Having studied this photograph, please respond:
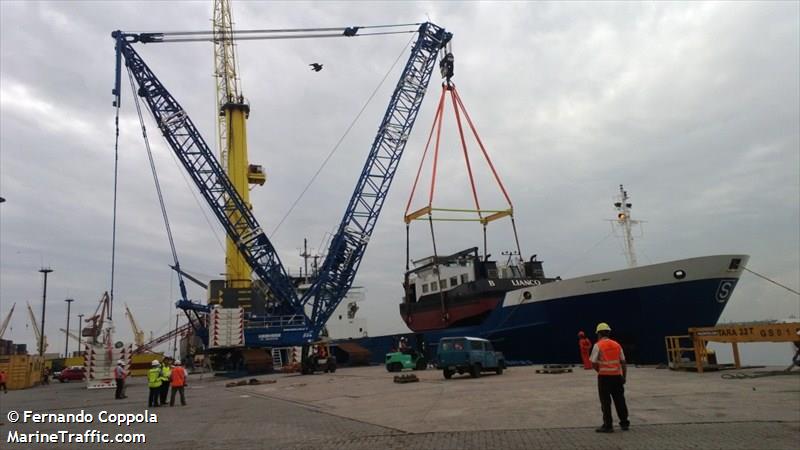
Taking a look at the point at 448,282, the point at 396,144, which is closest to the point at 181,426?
the point at 448,282

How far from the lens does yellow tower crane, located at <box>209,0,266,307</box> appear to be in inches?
1706

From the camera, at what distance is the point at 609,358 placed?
786 cm

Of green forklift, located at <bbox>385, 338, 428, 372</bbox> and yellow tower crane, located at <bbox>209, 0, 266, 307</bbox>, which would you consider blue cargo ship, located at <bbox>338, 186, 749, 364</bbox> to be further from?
yellow tower crane, located at <bbox>209, 0, 266, 307</bbox>

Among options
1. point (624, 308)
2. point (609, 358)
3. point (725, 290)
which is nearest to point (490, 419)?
point (609, 358)

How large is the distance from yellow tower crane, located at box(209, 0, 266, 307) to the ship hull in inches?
875

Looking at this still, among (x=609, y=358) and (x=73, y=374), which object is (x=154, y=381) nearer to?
(x=609, y=358)

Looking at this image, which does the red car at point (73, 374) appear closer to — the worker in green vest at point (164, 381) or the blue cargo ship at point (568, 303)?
the blue cargo ship at point (568, 303)

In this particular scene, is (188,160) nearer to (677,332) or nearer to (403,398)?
(403,398)

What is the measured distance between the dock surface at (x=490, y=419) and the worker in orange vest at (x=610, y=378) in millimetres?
205

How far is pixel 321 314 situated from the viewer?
124 feet

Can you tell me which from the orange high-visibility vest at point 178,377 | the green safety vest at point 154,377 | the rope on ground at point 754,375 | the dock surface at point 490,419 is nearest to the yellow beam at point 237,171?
the orange high-visibility vest at point 178,377

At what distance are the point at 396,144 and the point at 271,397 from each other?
22.5 meters

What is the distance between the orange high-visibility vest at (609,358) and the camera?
7820 mm

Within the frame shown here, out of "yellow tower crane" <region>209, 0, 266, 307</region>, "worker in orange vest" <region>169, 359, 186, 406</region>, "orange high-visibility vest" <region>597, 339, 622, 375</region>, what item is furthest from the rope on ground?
"yellow tower crane" <region>209, 0, 266, 307</region>
